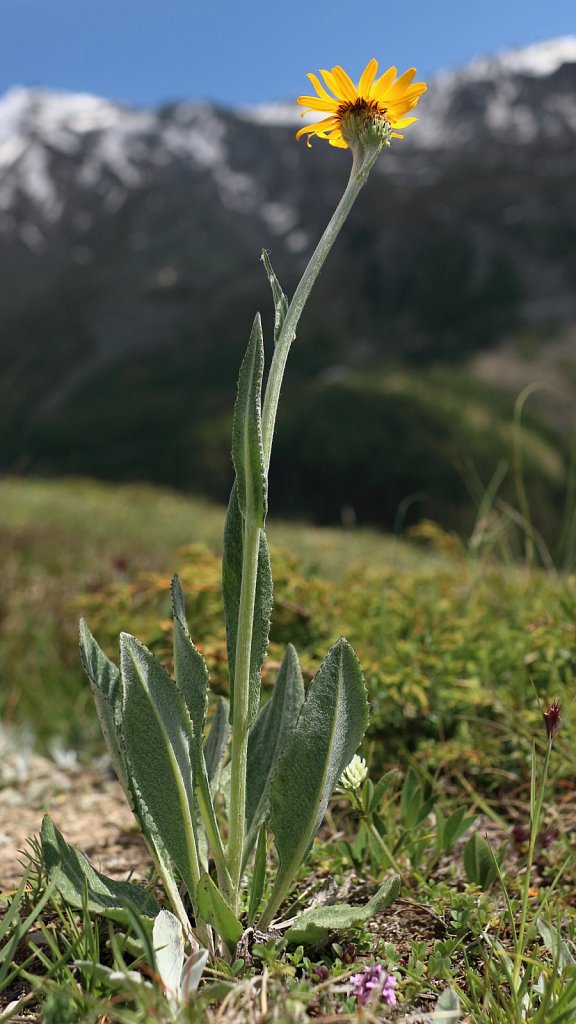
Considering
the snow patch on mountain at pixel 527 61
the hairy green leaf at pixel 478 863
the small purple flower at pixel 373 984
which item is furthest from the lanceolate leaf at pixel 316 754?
the snow patch on mountain at pixel 527 61

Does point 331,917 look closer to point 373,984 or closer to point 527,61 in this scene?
point 373,984

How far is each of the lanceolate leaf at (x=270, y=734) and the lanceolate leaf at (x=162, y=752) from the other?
215 millimetres

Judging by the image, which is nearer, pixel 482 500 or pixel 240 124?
pixel 482 500

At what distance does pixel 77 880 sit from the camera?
5.33 feet

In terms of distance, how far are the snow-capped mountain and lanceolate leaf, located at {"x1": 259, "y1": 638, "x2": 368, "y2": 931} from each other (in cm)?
3576

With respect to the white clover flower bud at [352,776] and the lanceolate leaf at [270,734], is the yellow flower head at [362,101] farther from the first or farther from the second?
the white clover flower bud at [352,776]

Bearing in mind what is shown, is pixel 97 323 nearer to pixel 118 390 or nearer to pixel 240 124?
pixel 118 390

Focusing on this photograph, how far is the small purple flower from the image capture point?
140 centimetres

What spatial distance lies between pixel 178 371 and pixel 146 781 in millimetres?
75468

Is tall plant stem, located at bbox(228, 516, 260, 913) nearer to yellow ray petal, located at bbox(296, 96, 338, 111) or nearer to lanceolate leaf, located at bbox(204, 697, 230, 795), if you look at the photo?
lanceolate leaf, located at bbox(204, 697, 230, 795)

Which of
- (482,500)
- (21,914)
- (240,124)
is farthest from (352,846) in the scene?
(240,124)

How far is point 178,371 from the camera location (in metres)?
75.2

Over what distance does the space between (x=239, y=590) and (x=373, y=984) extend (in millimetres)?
765

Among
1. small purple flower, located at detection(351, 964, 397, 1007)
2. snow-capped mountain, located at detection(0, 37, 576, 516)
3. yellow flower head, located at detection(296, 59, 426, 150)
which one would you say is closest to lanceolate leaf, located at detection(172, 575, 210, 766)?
small purple flower, located at detection(351, 964, 397, 1007)
